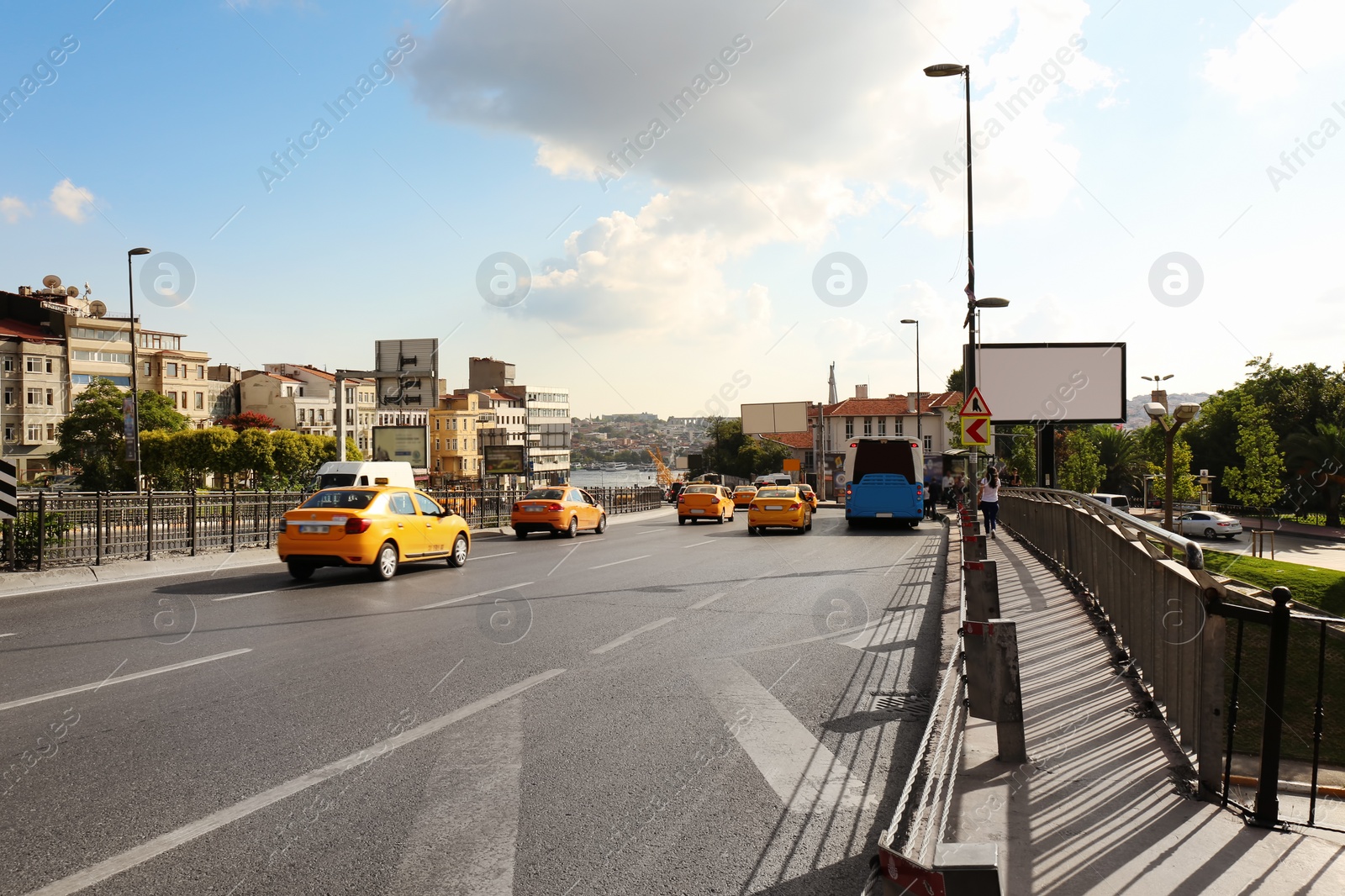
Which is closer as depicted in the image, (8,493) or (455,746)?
(455,746)

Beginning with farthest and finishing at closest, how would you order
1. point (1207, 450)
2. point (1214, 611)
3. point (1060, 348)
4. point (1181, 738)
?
point (1207, 450) → point (1060, 348) → point (1181, 738) → point (1214, 611)

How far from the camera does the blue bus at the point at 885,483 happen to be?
31.2 metres

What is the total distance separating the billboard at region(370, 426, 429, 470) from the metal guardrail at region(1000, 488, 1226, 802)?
32059 mm

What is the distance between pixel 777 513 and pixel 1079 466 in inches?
1711

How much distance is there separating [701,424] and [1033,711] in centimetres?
14397

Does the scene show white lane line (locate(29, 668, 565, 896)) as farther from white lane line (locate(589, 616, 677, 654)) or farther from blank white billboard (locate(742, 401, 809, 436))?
blank white billboard (locate(742, 401, 809, 436))

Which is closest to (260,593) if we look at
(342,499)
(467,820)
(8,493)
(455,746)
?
Result: (342,499)

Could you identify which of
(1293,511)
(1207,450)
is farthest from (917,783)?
(1207,450)

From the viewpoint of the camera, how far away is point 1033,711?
21.4 feet

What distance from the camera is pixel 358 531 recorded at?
15320mm

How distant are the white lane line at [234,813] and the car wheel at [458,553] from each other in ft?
38.5

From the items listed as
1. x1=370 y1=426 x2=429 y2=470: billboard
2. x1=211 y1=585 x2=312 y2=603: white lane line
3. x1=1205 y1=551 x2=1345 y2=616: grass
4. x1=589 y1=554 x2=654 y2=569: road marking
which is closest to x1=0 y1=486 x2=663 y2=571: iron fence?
x1=211 y1=585 x2=312 y2=603: white lane line

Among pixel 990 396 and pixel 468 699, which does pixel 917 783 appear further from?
pixel 990 396

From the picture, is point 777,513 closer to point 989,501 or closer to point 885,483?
point 885,483
